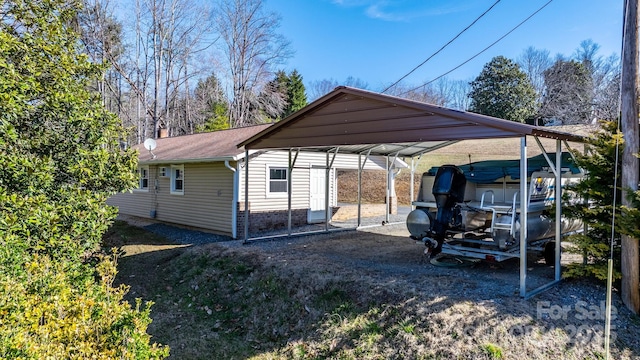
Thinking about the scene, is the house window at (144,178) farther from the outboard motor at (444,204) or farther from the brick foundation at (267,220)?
the outboard motor at (444,204)

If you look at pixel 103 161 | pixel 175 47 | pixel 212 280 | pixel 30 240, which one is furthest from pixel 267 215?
pixel 175 47

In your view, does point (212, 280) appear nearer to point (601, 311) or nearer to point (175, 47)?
point (601, 311)

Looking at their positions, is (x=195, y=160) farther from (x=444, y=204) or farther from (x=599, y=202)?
(x=599, y=202)

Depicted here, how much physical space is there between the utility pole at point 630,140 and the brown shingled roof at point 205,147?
28.2 ft

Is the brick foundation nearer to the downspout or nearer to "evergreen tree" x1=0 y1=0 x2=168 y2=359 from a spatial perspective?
the downspout

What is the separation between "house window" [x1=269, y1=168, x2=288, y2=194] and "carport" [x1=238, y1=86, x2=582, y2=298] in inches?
98.2

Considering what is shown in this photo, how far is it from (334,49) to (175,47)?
1280cm

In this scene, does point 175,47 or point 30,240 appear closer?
point 30,240

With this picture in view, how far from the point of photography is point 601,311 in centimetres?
482

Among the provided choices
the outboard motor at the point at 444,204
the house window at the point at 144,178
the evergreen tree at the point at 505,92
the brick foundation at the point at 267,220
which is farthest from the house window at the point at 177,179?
the evergreen tree at the point at 505,92

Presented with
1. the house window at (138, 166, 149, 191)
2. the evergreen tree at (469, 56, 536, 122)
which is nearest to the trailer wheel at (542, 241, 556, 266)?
the house window at (138, 166, 149, 191)

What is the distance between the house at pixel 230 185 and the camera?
11.6 meters

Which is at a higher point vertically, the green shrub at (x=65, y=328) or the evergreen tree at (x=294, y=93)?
the evergreen tree at (x=294, y=93)

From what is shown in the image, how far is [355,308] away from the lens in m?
5.58
